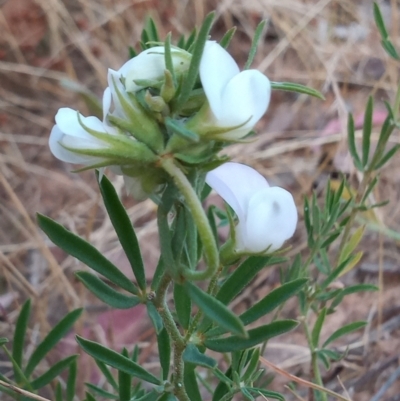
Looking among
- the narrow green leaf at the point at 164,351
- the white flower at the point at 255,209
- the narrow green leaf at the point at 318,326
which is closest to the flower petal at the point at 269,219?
the white flower at the point at 255,209

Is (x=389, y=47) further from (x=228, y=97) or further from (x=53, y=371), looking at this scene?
(x=53, y=371)

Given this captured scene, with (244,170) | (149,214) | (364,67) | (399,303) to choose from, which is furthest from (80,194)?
(244,170)

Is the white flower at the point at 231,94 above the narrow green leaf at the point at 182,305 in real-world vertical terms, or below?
above

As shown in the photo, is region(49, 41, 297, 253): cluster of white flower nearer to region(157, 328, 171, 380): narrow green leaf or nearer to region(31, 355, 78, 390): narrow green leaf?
region(157, 328, 171, 380): narrow green leaf

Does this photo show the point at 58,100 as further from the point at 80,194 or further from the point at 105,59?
the point at 80,194

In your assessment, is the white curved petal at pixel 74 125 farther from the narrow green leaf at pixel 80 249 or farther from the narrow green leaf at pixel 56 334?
the narrow green leaf at pixel 56 334

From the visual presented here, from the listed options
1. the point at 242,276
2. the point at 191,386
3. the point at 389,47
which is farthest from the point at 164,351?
the point at 389,47
